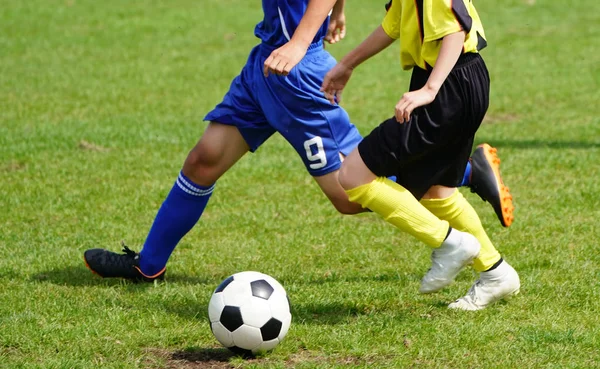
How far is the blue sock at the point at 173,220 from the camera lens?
5.18m

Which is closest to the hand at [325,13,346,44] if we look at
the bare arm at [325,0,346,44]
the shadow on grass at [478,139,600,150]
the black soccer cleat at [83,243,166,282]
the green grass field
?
the bare arm at [325,0,346,44]

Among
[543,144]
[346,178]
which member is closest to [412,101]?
[346,178]

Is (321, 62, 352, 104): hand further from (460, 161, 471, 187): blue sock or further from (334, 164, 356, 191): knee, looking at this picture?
(460, 161, 471, 187): blue sock

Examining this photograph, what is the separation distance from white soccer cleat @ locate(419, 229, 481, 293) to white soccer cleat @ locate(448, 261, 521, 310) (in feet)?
0.99

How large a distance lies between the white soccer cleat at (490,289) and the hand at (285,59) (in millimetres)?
1340

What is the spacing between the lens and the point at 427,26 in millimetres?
4070

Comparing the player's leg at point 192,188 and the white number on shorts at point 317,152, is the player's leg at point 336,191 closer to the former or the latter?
the white number on shorts at point 317,152

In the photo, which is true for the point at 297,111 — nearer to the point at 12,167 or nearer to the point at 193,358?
the point at 193,358

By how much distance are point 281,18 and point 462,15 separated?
1092 millimetres

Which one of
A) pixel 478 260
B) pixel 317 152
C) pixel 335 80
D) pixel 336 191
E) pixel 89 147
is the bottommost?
pixel 89 147

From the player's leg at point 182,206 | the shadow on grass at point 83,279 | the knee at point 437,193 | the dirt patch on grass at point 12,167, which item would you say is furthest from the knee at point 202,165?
the dirt patch on grass at point 12,167

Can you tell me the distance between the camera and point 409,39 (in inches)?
168

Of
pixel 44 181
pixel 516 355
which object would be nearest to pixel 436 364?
pixel 516 355

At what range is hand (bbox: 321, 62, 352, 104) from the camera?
4.55 m
